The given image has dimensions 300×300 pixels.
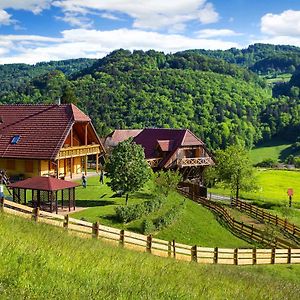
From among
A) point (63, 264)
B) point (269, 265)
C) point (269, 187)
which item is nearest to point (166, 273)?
point (63, 264)

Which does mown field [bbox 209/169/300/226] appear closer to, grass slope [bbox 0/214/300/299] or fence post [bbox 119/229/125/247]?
fence post [bbox 119/229/125/247]

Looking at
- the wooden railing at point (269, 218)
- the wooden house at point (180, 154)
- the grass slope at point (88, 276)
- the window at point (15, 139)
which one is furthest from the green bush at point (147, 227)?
the wooden house at point (180, 154)

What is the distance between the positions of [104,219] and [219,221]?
1117cm

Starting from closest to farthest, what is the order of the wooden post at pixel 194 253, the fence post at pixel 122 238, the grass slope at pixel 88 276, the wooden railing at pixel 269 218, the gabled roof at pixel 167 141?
the grass slope at pixel 88 276 < the fence post at pixel 122 238 < the wooden post at pixel 194 253 < the wooden railing at pixel 269 218 < the gabled roof at pixel 167 141

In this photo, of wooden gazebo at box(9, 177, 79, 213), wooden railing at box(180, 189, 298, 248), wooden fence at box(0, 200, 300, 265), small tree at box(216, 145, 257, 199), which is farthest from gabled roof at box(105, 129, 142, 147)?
wooden fence at box(0, 200, 300, 265)

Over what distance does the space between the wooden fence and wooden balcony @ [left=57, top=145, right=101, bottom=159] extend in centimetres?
1625

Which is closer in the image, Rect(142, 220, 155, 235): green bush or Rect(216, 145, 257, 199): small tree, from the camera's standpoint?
Rect(142, 220, 155, 235): green bush

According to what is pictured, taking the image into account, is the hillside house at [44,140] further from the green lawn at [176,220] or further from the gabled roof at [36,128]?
the green lawn at [176,220]

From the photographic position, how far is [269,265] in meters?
25.2

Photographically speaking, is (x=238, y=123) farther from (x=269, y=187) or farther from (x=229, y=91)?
(x=269, y=187)

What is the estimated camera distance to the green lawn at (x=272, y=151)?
131125 millimetres

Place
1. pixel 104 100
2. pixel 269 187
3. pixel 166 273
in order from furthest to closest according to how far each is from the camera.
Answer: pixel 104 100, pixel 269 187, pixel 166 273

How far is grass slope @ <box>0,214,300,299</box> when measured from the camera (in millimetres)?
9531

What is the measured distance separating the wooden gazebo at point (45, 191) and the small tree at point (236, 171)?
22201mm
